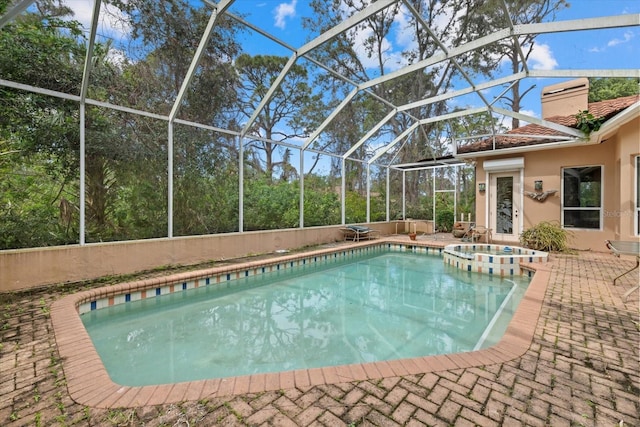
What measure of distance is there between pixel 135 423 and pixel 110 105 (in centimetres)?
604

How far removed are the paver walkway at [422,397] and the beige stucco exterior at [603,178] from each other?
6.07 meters

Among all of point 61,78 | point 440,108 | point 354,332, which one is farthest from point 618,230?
point 61,78

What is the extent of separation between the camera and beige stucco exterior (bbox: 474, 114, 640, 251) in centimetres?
Answer: 709

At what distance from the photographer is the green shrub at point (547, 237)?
8453mm

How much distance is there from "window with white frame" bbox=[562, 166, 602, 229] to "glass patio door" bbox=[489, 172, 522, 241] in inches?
49.1

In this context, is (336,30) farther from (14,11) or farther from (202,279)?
(202,279)

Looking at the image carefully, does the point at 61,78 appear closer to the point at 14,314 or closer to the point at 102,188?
the point at 102,188

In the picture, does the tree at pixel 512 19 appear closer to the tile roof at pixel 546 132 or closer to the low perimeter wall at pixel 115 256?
the tile roof at pixel 546 132

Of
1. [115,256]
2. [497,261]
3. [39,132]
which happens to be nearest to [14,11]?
[39,132]

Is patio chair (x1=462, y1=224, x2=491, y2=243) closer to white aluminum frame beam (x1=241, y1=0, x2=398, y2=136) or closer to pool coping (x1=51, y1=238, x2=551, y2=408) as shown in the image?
pool coping (x1=51, y1=238, x2=551, y2=408)

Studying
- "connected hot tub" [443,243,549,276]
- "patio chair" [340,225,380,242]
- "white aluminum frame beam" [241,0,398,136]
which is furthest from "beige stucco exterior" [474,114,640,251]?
"white aluminum frame beam" [241,0,398,136]

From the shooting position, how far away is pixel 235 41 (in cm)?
827

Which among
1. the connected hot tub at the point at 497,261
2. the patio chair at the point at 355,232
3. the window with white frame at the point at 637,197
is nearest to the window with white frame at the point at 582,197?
the window with white frame at the point at 637,197

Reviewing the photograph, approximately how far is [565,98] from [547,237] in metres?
5.60
